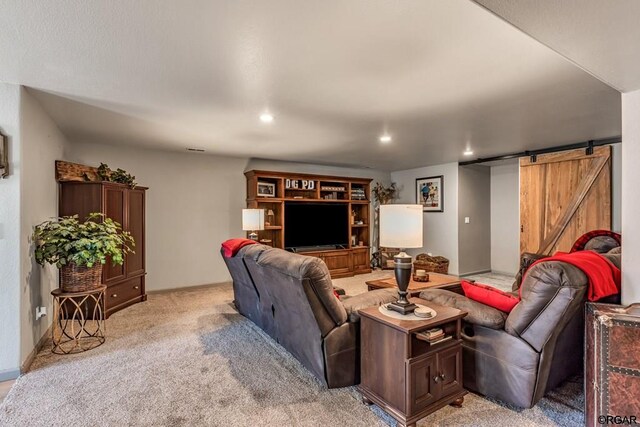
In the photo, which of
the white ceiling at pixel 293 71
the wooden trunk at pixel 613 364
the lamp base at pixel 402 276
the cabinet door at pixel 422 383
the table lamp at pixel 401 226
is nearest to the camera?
the wooden trunk at pixel 613 364

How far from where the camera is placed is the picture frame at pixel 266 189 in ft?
18.9

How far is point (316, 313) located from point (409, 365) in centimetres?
67

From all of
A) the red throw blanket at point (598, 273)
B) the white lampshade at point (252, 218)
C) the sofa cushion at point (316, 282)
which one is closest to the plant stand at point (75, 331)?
the white lampshade at point (252, 218)

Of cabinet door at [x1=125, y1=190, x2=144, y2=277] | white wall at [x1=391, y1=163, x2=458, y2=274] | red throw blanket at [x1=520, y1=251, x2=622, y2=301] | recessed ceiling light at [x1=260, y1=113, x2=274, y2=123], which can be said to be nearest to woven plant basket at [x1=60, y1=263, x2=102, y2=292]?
cabinet door at [x1=125, y1=190, x2=144, y2=277]

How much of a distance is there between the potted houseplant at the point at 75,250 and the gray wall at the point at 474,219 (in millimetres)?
5716

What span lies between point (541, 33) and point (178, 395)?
9.33 feet

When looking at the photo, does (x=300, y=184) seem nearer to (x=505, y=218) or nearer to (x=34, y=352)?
(x=505, y=218)

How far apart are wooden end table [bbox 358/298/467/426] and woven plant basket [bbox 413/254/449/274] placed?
4.07 metres

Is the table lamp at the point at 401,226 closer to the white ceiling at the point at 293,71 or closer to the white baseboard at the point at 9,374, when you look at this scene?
the white ceiling at the point at 293,71

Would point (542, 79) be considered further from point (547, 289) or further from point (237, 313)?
point (237, 313)

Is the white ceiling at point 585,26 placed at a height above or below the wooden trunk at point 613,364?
above

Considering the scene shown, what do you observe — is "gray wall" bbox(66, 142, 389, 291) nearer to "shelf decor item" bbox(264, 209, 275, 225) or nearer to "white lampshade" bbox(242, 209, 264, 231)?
"shelf decor item" bbox(264, 209, 275, 225)

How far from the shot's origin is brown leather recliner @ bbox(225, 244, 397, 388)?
213 cm

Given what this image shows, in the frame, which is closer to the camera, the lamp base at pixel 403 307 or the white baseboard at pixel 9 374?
the lamp base at pixel 403 307
